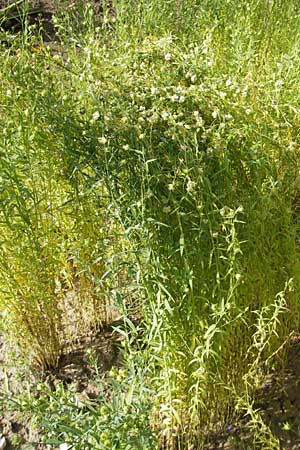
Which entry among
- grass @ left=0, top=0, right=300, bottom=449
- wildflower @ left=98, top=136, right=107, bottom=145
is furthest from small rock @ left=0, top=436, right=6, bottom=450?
wildflower @ left=98, top=136, right=107, bottom=145

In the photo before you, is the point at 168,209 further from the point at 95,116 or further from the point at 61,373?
the point at 61,373

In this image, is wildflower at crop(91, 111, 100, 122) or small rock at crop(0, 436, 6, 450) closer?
wildflower at crop(91, 111, 100, 122)

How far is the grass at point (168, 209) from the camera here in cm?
186

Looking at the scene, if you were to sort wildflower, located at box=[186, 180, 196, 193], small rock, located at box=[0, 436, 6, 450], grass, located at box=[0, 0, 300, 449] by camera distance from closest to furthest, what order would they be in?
wildflower, located at box=[186, 180, 196, 193], grass, located at box=[0, 0, 300, 449], small rock, located at box=[0, 436, 6, 450]

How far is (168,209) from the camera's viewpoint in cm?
182

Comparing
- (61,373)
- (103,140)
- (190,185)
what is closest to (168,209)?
(190,185)

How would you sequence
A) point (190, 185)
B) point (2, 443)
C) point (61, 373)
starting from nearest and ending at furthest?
point (190, 185)
point (2, 443)
point (61, 373)

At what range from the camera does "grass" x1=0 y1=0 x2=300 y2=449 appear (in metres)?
1.86

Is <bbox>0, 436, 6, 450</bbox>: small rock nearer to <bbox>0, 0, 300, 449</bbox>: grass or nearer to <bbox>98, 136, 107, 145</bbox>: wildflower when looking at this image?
<bbox>0, 0, 300, 449</bbox>: grass

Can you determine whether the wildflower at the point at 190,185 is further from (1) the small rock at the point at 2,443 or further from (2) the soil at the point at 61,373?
(1) the small rock at the point at 2,443

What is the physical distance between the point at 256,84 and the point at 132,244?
30.3 inches

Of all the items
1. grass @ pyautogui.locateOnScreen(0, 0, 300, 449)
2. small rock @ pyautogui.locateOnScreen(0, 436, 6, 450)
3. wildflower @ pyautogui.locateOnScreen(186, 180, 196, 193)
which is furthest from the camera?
small rock @ pyautogui.locateOnScreen(0, 436, 6, 450)

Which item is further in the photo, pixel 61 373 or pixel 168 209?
pixel 61 373

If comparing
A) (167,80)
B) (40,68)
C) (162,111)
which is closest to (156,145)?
(162,111)
